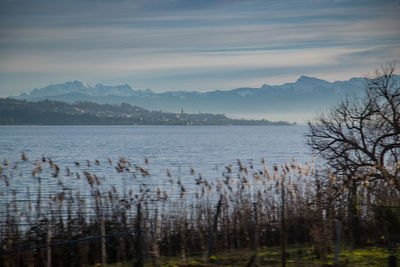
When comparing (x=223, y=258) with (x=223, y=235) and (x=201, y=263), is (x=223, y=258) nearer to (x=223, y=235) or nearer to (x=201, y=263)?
(x=201, y=263)

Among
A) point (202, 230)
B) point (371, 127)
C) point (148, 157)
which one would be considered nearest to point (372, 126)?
point (371, 127)

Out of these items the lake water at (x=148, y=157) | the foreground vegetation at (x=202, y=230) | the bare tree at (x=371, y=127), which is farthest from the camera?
the lake water at (x=148, y=157)

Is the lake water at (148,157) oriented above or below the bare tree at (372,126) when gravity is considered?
below

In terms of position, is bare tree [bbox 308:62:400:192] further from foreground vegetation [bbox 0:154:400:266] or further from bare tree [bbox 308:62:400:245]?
foreground vegetation [bbox 0:154:400:266]

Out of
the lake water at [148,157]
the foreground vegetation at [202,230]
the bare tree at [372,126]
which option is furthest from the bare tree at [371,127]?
the foreground vegetation at [202,230]

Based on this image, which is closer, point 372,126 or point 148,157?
point 372,126

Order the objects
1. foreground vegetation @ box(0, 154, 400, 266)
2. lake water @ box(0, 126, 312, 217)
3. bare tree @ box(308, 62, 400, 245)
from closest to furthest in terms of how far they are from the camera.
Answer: foreground vegetation @ box(0, 154, 400, 266)
bare tree @ box(308, 62, 400, 245)
lake water @ box(0, 126, 312, 217)

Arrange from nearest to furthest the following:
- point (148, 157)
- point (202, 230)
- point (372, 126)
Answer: point (202, 230), point (372, 126), point (148, 157)

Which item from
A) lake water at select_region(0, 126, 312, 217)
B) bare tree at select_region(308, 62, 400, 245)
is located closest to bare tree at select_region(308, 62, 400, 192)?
bare tree at select_region(308, 62, 400, 245)

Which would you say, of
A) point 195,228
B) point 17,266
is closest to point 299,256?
point 195,228

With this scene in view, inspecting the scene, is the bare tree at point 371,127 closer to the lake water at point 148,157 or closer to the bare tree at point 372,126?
the bare tree at point 372,126

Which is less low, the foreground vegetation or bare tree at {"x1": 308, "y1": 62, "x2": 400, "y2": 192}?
bare tree at {"x1": 308, "y1": 62, "x2": 400, "y2": 192}

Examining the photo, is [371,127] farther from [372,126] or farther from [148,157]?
[148,157]

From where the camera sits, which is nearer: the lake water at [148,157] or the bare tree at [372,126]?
the bare tree at [372,126]
